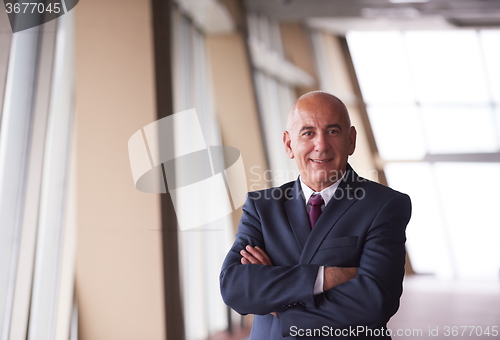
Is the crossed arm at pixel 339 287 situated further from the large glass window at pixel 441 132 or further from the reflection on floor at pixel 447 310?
the large glass window at pixel 441 132

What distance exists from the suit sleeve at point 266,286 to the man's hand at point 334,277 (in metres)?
0.05

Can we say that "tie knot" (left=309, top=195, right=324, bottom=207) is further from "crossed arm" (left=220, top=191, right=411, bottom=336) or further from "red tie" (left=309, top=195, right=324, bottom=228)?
"crossed arm" (left=220, top=191, right=411, bottom=336)

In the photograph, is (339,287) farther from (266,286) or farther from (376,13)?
(376,13)

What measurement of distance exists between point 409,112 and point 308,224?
3.12 m

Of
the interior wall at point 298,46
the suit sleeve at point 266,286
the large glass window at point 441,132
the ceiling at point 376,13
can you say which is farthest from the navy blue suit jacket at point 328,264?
the ceiling at point 376,13

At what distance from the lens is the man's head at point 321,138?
1575mm

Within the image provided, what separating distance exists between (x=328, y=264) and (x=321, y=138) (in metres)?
0.48

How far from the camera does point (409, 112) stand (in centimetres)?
418

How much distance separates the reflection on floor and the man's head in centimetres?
247

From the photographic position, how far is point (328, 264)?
145cm

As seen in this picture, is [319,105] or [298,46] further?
[298,46]

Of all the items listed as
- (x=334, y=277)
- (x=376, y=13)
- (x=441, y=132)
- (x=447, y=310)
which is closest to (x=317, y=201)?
(x=334, y=277)

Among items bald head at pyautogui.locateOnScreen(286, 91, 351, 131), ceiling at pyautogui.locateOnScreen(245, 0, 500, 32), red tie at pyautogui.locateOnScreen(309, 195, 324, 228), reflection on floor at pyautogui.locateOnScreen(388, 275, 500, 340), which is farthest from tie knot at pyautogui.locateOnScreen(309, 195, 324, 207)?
ceiling at pyautogui.locateOnScreen(245, 0, 500, 32)

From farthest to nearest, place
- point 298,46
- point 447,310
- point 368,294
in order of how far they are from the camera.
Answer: point 298,46, point 447,310, point 368,294
